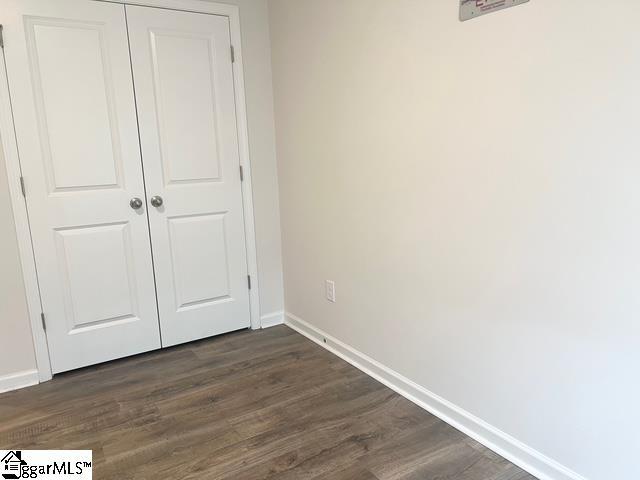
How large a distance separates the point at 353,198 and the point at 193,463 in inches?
55.9

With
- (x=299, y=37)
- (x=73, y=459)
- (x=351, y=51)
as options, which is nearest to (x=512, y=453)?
(x=73, y=459)

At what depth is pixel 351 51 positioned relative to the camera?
223 cm

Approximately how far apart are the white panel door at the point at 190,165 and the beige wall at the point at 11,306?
0.68 m

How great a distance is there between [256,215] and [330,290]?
29.2 inches

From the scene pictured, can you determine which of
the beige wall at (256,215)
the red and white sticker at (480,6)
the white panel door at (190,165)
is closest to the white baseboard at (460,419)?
the beige wall at (256,215)

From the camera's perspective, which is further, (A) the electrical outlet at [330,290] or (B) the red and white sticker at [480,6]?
(A) the electrical outlet at [330,290]

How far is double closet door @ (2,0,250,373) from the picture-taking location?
7.55 ft

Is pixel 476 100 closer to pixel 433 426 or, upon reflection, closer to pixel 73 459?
pixel 433 426

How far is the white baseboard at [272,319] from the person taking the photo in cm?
313

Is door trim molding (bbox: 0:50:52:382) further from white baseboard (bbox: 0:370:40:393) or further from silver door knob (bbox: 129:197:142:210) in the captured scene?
silver door knob (bbox: 129:197:142:210)

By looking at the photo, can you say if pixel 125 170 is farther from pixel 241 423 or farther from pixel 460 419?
pixel 460 419

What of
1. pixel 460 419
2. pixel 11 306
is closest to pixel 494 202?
pixel 460 419

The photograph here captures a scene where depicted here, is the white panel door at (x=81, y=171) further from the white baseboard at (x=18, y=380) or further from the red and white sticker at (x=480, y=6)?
the red and white sticker at (x=480, y=6)

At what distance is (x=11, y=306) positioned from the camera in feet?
7.67
